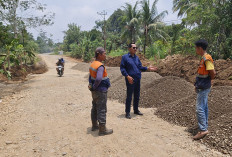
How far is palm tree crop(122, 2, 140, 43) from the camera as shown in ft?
76.3

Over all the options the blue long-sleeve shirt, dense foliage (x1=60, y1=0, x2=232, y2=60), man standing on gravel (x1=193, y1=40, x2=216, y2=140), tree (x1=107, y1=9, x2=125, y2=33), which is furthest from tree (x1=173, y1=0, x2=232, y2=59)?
tree (x1=107, y1=9, x2=125, y2=33)

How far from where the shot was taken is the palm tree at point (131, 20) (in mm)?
23266

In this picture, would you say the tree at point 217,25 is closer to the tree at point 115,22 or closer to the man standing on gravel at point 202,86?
the man standing on gravel at point 202,86

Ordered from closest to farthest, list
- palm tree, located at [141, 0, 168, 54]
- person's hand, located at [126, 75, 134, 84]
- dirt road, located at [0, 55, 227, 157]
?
dirt road, located at [0, 55, 227, 157] → person's hand, located at [126, 75, 134, 84] → palm tree, located at [141, 0, 168, 54]

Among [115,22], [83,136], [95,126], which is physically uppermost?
[115,22]

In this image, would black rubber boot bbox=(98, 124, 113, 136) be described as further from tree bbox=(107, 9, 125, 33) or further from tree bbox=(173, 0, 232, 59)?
tree bbox=(107, 9, 125, 33)

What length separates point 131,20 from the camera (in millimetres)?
22953

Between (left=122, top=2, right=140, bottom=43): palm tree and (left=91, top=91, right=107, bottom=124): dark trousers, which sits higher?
(left=122, top=2, right=140, bottom=43): palm tree

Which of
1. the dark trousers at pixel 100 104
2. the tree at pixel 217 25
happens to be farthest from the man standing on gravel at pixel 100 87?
the tree at pixel 217 25

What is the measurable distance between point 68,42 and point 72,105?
48953 mm

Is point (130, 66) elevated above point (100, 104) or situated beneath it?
elevated above

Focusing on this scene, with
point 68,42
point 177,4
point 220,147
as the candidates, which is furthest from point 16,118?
point 68,42

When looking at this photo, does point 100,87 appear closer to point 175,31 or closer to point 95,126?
point 95,126

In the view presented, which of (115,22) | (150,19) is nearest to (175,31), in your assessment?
(150,19)
